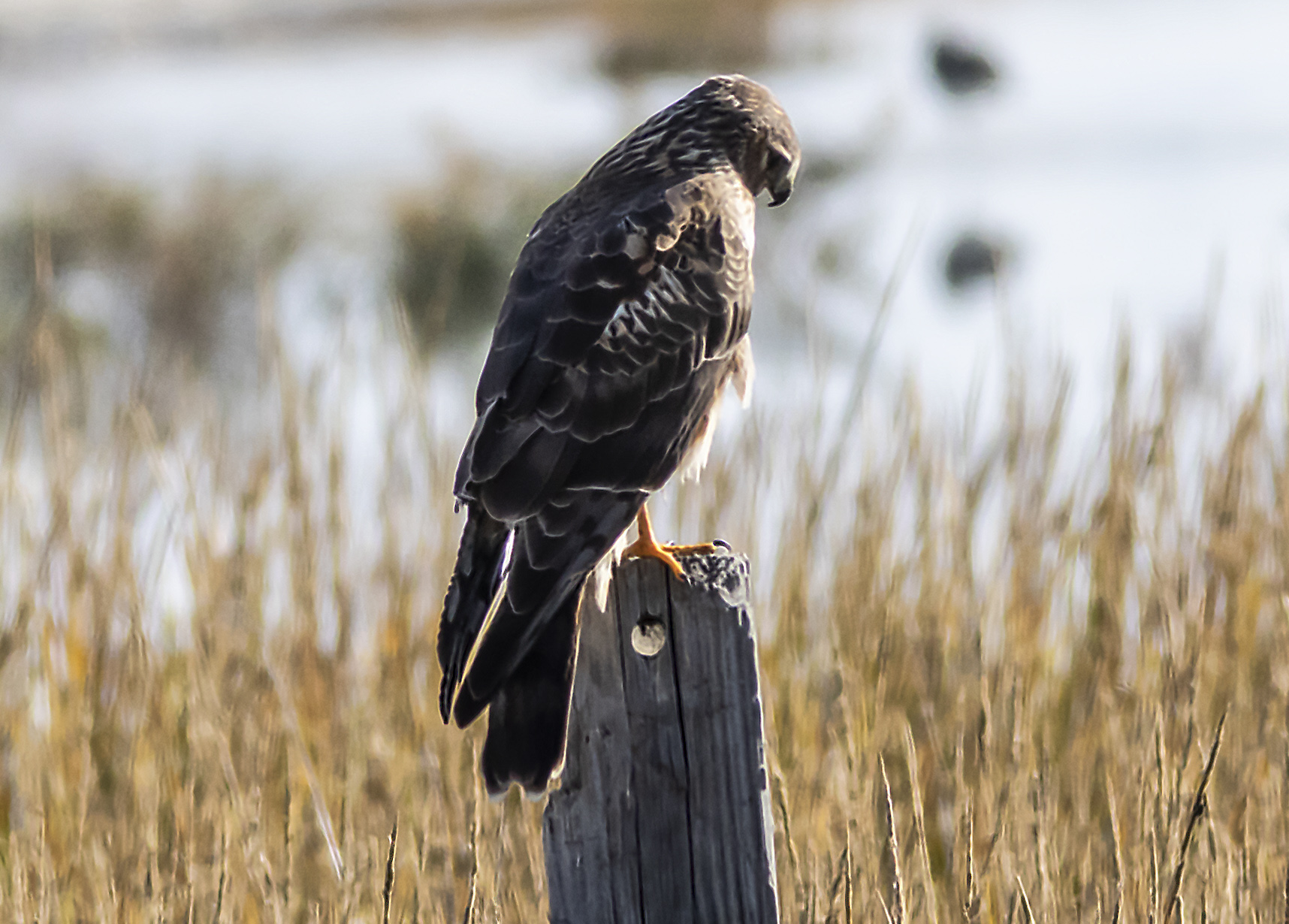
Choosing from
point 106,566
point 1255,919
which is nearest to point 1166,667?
point 1255,919

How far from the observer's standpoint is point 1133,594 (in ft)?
11.8

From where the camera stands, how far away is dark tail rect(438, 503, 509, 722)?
1.93 m

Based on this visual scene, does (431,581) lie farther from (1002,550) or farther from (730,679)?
(730,679)

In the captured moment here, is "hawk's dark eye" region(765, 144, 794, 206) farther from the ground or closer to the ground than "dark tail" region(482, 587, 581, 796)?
farther from the ground

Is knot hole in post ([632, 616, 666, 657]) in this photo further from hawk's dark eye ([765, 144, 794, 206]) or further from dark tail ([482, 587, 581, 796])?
hawk's dark eye ([765, 144, 794, 206])

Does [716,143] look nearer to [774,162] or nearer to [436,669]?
[774,162]

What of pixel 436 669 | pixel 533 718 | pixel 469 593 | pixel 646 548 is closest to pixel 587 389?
pixel 646 548

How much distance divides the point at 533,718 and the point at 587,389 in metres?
0.58

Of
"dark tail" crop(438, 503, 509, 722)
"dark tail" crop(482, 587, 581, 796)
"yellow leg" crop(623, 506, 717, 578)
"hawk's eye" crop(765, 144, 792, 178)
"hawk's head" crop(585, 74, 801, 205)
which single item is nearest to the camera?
"dark tail" crop(482, 587, 581, 796)

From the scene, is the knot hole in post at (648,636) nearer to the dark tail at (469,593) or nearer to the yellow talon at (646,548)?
the yellow talon at (646,548)

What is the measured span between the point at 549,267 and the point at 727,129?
53 centimetres

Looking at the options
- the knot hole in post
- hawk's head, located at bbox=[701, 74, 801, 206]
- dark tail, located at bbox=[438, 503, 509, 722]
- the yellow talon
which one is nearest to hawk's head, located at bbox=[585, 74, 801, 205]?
hawk's head, located at bbox=[701, 74, 801, 206]

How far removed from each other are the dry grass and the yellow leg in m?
0.68

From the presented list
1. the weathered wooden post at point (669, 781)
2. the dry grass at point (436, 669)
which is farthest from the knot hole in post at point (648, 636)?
the dry grass at point (436, 669)
